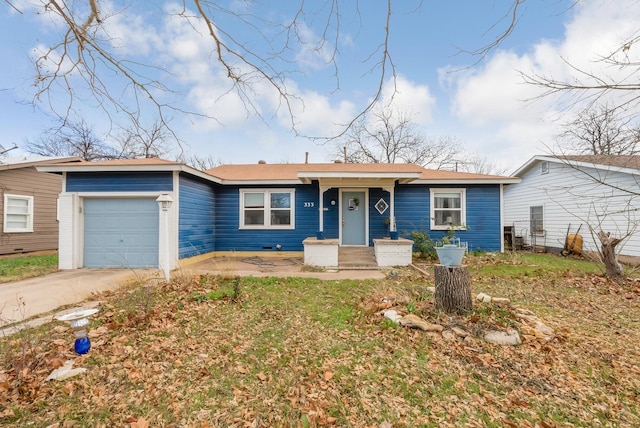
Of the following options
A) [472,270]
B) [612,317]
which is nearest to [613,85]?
[612,317]

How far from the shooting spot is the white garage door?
26.8 feet

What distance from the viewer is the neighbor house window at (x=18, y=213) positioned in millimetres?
10389

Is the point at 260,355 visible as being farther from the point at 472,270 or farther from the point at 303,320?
the point at 472,270

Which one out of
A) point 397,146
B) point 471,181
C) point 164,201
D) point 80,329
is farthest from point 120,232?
point 397,146

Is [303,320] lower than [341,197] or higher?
lower

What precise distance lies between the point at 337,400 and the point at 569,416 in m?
1.76

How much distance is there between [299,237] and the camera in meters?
10.5

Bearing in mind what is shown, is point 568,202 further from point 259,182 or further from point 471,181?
point 259,182

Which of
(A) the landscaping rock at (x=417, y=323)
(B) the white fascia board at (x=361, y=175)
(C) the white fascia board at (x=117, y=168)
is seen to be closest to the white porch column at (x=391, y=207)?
(B) the white fascia board at (x=361, y=175)

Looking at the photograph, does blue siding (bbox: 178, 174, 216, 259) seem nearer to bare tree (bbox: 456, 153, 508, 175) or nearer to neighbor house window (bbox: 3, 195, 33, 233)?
neighbor house window (bbox: 3, 195, 33, 233)

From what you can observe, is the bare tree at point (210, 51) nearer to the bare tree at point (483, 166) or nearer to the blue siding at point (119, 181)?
the blue siding at point (119, 181)

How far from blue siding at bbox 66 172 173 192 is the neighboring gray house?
3.45 meters

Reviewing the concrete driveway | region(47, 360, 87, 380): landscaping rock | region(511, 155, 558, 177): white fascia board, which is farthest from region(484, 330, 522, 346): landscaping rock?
region(511, 155, 558, 177): white fascia board

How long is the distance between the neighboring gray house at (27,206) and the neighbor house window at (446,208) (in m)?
14.2
